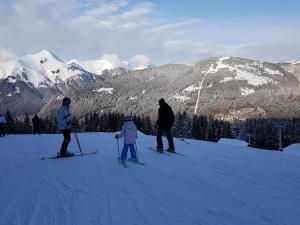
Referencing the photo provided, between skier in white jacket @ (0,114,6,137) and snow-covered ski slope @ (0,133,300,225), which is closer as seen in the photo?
snow-covered ski slope @ (0,133,300,225)

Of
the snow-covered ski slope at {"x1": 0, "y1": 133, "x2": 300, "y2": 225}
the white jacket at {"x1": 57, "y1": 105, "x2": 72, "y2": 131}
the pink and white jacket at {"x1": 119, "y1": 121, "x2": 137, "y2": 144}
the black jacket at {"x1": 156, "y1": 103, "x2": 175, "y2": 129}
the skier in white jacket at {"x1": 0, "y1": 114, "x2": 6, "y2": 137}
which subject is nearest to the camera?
the snow-covered ski slope at {"x1": 0, "y1": 133, "x2": 300, "y2": 225}

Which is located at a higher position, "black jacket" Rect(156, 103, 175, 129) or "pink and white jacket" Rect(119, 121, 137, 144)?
"black jacket" Rect(156, 103, 175, 129)

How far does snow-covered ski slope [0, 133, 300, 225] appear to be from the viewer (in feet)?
26.7

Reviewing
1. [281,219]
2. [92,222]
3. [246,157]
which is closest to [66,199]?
[92,222]

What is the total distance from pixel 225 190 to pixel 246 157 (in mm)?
6757

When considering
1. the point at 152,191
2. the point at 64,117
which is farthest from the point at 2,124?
the point at 152,191

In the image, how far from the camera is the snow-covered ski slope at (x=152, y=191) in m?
8.12

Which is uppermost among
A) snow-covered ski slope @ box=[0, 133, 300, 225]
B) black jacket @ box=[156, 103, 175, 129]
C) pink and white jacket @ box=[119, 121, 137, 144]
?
black jacket @ box=[156, 103, 175, 129]

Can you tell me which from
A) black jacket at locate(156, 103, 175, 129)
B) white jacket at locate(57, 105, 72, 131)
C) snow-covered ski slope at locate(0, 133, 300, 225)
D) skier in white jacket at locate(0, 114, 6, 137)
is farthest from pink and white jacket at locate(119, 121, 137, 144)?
skier in white jacket at locate(0, 114, 6, 137)

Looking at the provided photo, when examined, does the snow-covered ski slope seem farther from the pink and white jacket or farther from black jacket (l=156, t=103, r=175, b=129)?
black jacket (l=156, t=103, r=175, b=129)

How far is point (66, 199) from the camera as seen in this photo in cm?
958

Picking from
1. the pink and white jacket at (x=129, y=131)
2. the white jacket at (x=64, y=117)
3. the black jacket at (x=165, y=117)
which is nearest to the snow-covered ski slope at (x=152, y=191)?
the pink and white jacket at (x=129, y=131)

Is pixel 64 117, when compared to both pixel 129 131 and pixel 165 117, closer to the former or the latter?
pixel 129 131

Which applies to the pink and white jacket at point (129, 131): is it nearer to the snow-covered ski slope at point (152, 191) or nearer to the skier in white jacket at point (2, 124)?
the snow-covered ski slope at point (152, 191)
